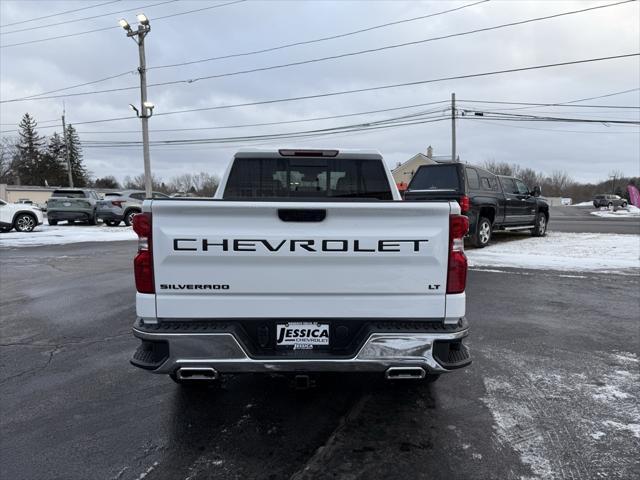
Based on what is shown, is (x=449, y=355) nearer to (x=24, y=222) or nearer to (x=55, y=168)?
(x=24, y=222)

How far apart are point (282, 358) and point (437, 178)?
971 centimetres

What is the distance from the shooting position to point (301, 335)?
9.75 ft

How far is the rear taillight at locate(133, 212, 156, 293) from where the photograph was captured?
2826mm

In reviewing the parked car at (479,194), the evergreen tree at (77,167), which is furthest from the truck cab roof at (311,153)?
the evergreen tree at (77,167)

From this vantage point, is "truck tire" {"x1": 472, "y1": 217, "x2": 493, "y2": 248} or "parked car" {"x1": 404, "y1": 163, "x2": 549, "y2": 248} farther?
"truck tire" {"x1": 472, "y1": 217, "x2": 493, "y2": 248}

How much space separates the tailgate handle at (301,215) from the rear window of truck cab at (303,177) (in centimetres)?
157

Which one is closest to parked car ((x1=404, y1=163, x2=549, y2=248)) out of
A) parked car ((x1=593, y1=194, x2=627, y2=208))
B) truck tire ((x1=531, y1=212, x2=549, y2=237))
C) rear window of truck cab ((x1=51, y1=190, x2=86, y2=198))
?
truck tire ((x1=531, y1=212, x2=549, y2=237))

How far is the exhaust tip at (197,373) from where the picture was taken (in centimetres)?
287

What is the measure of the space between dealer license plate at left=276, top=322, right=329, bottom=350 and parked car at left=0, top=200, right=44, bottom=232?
846 inches

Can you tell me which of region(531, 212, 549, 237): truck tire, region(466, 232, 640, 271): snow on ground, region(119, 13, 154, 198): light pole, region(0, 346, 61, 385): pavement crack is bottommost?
region(466, 232, 640, 271): snow on ground

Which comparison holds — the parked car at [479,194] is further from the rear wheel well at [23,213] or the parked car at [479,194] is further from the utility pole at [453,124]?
the utility pole at [453,124]

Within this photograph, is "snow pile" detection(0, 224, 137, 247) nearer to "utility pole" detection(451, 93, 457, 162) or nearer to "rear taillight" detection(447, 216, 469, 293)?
"rear taillight" detection(447, 216, 469, 293)

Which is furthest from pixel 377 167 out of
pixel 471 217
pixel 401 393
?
pixel 471 217

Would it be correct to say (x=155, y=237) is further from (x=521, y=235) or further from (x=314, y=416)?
(x=521, y=235)
